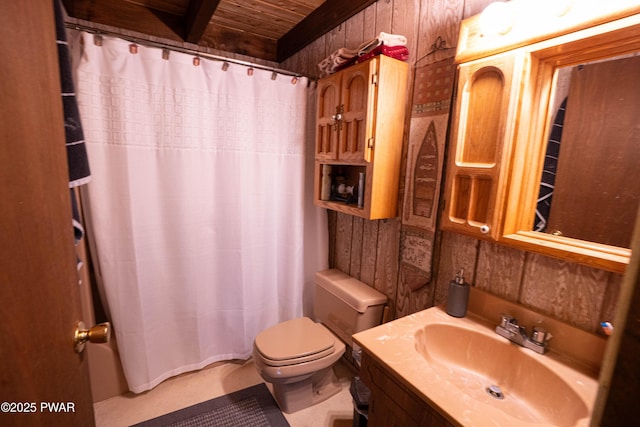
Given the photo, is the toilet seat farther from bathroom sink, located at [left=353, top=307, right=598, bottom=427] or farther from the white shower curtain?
bathroom sink, located at [left=353, top=307, right=598, bottom=427]

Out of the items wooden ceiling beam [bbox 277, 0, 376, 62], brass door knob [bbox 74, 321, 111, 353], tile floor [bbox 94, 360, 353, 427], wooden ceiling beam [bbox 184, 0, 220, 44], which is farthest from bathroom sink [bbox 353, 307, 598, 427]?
wooden ceiling beam [bbox 184, 0, 220, 44]

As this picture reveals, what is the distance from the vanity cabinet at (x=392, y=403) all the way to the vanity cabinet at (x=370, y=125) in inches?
27.8

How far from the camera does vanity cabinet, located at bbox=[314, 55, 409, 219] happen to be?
1.38 m

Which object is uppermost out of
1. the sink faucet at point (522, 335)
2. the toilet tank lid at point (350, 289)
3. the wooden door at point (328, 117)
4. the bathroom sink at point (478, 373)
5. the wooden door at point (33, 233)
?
the wooden door at point (328, 117)

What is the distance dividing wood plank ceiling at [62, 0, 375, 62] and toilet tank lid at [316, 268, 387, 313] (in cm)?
157

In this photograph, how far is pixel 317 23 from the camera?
1.96 m

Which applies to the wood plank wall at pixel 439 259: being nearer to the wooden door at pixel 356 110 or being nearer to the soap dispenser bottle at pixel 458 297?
the soap dispenser bottle at pixel 458 297

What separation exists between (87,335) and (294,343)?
1068mm

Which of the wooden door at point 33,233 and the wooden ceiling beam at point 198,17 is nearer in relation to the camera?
the wooden door at point 33,233

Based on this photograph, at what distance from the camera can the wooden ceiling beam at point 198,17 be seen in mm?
1700

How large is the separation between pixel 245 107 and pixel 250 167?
356 millimetres

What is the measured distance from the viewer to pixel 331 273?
1.97 m

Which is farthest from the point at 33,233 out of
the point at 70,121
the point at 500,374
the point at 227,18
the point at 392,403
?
the point at 227,18

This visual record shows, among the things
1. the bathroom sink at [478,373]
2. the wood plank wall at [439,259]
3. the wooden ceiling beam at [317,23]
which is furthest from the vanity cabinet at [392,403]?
the wooden ceiling beam at [317,23]
